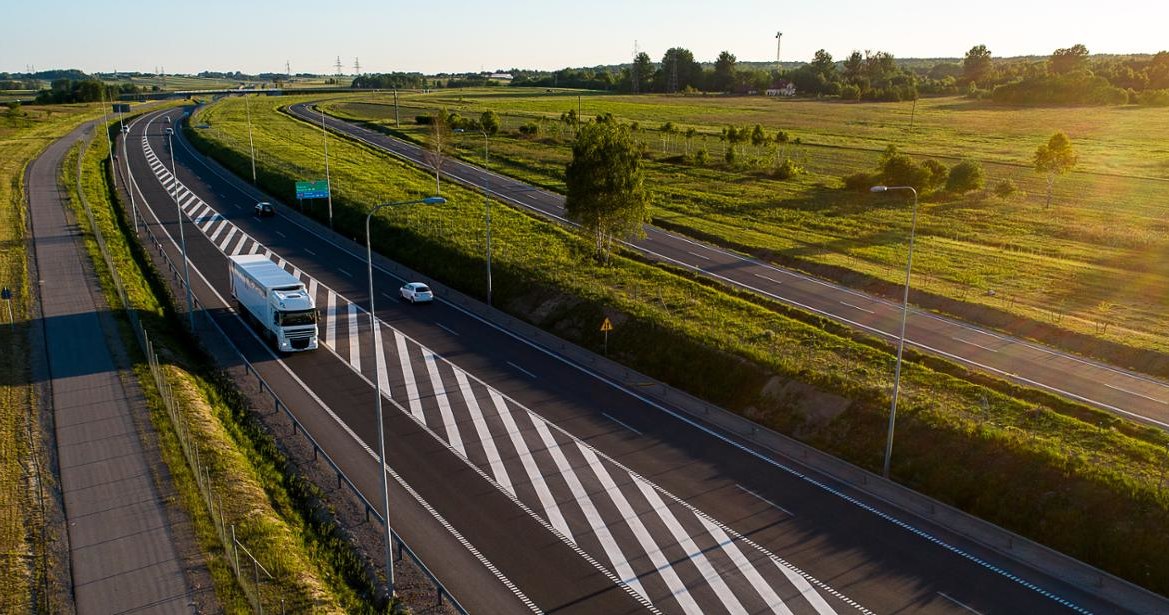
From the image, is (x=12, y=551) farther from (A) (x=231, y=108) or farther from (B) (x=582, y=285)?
(A) (x=231, y=108)

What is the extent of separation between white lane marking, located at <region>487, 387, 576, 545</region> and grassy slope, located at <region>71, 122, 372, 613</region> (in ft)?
22.0

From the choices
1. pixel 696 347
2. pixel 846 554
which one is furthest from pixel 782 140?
pixel 846 554

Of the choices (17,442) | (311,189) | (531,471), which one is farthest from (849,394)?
(311,189)

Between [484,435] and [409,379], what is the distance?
25.1 ft

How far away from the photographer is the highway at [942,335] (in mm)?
33812

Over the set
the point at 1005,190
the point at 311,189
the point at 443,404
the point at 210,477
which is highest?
the point at 311,189

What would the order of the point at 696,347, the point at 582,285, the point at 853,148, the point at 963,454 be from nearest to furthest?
1. the point at 963,454
2. the point at 696,347
3. the point at 582,285
4. the point at 853,148

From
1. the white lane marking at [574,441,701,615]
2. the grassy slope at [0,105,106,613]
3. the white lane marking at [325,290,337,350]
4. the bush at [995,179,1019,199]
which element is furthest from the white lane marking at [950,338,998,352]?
the bush at [995,179,1019,199]

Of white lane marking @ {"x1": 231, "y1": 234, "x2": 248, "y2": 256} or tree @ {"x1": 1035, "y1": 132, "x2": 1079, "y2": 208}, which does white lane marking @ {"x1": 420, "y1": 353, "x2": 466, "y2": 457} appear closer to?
white lane marking @ {"x1": 231, "y1": 234, "x2": 248, "y2": 256}

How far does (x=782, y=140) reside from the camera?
335 feet

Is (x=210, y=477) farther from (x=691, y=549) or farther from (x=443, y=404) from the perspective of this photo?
(x=691, y=549)

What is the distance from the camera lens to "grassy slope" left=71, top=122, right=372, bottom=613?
67.2 ft

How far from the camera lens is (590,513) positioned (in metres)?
25.8

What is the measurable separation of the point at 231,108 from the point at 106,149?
66.1m
